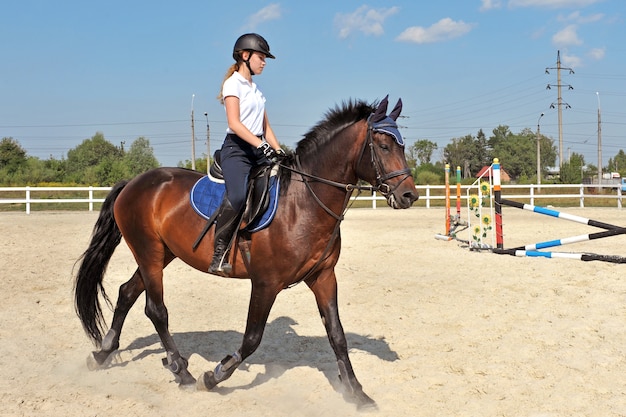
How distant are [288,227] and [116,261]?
7.85 m

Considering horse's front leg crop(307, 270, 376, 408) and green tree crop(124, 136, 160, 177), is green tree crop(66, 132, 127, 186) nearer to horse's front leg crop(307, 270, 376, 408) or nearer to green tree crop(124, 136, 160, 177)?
green tree crop(124, 136, 160, 177)

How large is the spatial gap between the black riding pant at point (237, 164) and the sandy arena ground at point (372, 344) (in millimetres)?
1667

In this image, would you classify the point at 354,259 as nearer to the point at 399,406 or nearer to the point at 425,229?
the point at 425,229

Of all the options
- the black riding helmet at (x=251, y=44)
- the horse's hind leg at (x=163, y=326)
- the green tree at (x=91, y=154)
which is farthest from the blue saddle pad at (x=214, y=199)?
the green tree at (x=91, y=154)

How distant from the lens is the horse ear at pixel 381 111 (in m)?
4.30

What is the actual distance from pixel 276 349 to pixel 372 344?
Answer: 103cm

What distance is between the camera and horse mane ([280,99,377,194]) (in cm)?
460

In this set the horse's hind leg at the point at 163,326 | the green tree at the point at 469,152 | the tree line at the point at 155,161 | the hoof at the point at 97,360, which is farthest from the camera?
the green tree at the point at 469,152

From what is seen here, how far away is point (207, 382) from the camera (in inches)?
185

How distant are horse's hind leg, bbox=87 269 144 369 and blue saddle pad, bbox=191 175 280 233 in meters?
1.35

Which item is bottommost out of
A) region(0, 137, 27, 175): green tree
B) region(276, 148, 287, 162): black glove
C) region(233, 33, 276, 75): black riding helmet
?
region(276, 148, 287, 162): black glove

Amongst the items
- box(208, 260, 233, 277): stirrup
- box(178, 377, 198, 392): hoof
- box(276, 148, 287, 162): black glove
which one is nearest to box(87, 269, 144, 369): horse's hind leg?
box(178, 377, 198, 392): hoof

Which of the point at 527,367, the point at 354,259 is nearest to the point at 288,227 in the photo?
the point at 527,367

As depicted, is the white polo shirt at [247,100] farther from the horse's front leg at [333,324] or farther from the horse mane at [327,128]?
the horse's front leg at [333,324]
